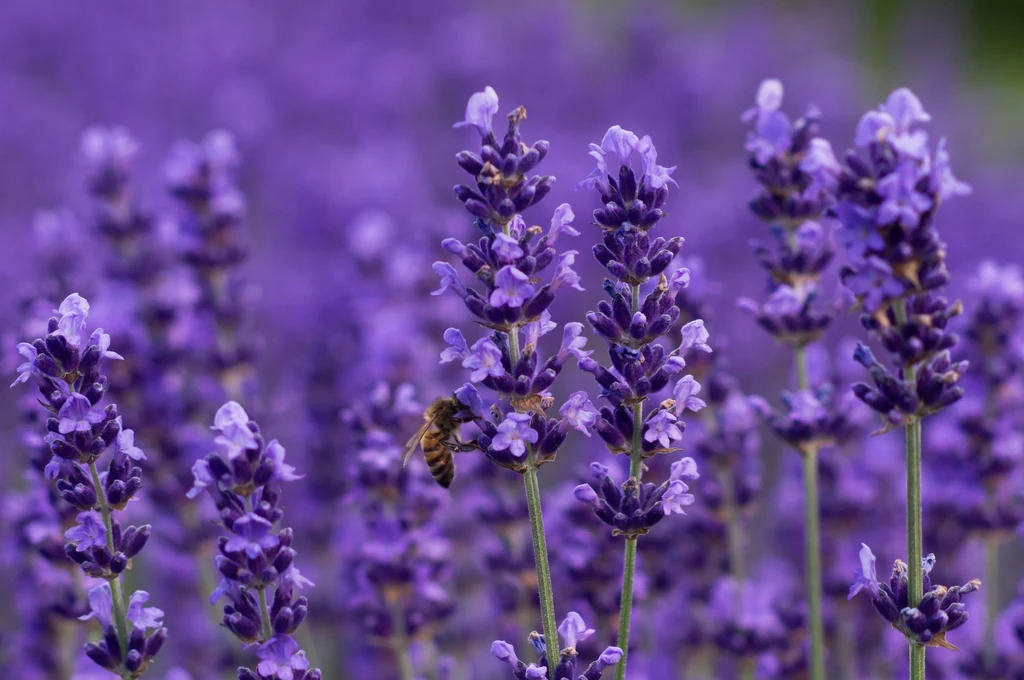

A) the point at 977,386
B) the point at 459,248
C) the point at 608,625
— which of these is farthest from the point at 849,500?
the point at 459,248

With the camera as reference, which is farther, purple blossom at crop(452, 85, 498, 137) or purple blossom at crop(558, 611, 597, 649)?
purple blossom at crop(558, 611, 597, 649)

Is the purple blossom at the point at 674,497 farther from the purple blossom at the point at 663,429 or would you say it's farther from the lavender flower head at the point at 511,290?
the lavender flower head at the point at 511,290

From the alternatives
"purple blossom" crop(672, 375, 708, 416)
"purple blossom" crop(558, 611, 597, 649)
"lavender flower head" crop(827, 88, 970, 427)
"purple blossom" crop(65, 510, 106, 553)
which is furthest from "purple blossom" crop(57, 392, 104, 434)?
"lavender flower head" crop(827, 88, 970, 427)

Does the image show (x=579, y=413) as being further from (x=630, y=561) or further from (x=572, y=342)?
(x=630, y=561)

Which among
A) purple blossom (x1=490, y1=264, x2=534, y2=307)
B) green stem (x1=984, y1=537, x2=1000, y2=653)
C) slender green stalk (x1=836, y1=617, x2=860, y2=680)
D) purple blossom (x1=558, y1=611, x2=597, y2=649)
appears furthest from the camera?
slender green stalk (x1=836, y1=617, x2=860, y2=680)

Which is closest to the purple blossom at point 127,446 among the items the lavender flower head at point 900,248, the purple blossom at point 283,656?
the purple blossom at point 283,656

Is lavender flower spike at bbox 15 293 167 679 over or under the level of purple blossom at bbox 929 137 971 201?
under

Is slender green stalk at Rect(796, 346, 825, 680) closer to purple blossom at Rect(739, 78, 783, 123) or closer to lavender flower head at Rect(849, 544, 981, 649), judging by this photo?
lavender flower head at Rect(849, 544, 981, 649)
